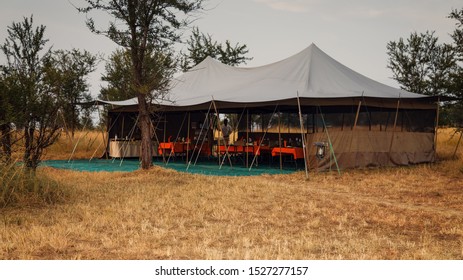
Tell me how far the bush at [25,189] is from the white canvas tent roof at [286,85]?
17.8 ft

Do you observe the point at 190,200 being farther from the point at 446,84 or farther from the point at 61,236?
the point at 446,84

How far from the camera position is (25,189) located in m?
7.63

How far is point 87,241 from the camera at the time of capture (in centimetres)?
535

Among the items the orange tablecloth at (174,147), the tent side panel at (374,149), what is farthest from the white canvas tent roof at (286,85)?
the orange tablecloth at (174,147)

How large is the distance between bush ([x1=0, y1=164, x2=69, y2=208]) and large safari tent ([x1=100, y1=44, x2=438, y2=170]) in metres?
6.12

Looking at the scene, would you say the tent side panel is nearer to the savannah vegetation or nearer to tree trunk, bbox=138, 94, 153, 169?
the savannah vegetation

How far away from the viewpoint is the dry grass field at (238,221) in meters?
5.00

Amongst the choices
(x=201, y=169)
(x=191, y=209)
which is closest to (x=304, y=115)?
(x=201, y=169)

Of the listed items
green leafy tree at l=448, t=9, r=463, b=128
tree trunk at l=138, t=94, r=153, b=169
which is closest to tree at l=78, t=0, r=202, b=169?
tree trunk at l=138, t=94, r=153, b=169

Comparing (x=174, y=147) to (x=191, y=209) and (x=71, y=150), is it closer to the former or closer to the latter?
(x=71, y=150)

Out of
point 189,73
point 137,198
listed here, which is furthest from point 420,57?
point 137,198

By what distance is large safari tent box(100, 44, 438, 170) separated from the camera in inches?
534
